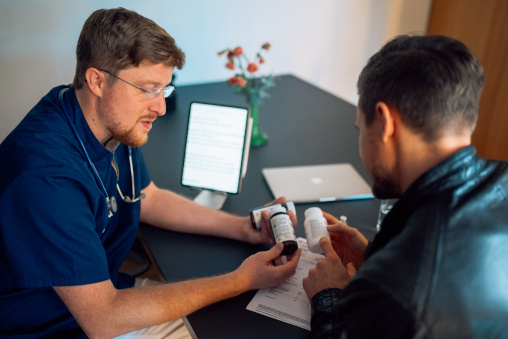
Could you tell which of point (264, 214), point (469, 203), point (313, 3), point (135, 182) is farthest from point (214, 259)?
point (313, 3)

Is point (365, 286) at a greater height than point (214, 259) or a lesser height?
greater

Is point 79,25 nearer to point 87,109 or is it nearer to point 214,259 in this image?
point 87,109

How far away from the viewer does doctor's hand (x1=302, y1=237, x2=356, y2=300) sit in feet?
3.40

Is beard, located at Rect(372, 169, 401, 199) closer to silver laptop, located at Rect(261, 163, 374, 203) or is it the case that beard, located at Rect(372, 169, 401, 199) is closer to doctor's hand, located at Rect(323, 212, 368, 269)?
doctor's hand, located at Rect(323, 212, 368, 269)

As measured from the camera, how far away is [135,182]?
1401 millimetres

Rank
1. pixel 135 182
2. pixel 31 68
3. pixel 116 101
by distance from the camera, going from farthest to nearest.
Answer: pixel 31 68 < pixel 135 182 < pixel 116 101

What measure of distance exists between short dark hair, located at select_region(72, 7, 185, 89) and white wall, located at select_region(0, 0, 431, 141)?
1117mm

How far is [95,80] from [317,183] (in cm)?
86

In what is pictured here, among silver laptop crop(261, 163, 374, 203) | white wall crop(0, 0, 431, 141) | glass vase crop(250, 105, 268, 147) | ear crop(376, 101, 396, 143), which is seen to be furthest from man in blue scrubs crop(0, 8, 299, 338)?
white wall crop(0, 0, 431, 141)

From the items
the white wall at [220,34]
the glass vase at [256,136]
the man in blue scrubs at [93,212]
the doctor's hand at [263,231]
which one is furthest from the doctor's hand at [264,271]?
the white wall at [220,34]

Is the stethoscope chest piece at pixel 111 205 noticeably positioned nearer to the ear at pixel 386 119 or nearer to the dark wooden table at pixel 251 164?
the dark wooden table at pixel 251 164

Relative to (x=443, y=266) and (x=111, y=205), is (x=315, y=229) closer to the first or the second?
(x=443, y=266)

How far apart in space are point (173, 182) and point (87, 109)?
51cm

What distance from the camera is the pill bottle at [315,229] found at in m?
1.17
